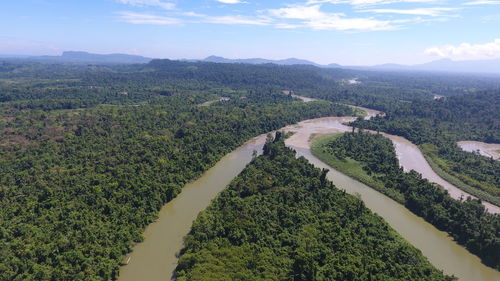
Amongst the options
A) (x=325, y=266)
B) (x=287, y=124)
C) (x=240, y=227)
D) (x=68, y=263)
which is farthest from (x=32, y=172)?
(x=287, y=124)

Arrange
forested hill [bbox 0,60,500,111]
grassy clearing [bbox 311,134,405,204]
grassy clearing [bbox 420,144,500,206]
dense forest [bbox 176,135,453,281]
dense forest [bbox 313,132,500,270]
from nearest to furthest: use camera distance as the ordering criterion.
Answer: dense forest [bbox 176,135,453,281] → dense forest [bbox 313,132,500,270] → grassy clearing [bbox 420,144,500,206] → grassy clearing [bbox 311,134,405,204] → forested hill [bbox 0,60,500,111]

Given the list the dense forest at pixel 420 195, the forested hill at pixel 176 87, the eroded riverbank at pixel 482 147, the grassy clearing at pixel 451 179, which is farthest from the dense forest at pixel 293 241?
the forested hill at pixel 176 87

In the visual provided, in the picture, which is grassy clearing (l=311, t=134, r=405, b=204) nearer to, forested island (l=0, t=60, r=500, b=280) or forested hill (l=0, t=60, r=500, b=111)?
forested island (l=0, t=60, r=500, b=280)

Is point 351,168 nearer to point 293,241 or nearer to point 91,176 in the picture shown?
point 293,241

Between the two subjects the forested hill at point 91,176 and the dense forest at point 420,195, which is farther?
the dense forest at point 420,195

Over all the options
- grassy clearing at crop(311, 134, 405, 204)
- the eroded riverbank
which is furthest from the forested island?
the eroded riverbank

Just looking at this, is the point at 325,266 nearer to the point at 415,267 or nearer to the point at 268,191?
the point at 415,267

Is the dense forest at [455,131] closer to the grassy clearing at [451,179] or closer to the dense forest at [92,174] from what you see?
the grassy clearing at [451,179]
